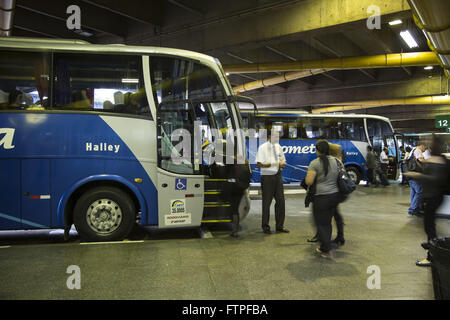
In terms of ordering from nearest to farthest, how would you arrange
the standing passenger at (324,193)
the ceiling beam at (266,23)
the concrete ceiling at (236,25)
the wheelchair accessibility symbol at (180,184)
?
1. the standing passenger at (324,193)
2. the wheelchair accessibility symbol at (180,184)
3. the ceiling beam at (266,23)
4. the concrete ceiling at (236,25)

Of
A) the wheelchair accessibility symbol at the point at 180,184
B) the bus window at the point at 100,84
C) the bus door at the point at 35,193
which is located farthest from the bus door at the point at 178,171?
the bus door at the point at 35,193

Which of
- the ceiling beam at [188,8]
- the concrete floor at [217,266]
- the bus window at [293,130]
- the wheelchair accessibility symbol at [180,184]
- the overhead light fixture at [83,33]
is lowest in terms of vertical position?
the concrete floor at [217,266]

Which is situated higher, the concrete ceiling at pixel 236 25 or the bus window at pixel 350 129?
the concrete ceiling at pixel 236 25

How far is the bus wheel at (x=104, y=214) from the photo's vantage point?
5746 millimetres

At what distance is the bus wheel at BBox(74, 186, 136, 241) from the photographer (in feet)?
18.9

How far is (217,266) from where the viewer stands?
4.64 m

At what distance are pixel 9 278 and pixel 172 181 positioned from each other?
2.75m

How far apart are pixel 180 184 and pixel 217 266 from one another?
1880 millimetres

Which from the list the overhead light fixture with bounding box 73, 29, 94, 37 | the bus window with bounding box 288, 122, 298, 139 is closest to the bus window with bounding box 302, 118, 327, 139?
the bus window with bounding box 288, 122, 298, 139

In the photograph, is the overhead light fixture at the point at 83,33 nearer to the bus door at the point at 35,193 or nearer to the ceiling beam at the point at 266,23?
the ceiling beam at the point at 266,23

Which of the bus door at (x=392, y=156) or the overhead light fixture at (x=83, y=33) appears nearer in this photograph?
the overhead light fixture at (x=83, y=33)

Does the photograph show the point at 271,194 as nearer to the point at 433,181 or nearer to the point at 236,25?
the point at 433,181

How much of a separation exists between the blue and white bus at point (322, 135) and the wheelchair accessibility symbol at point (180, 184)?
893cm

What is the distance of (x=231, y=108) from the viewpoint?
628 cm
